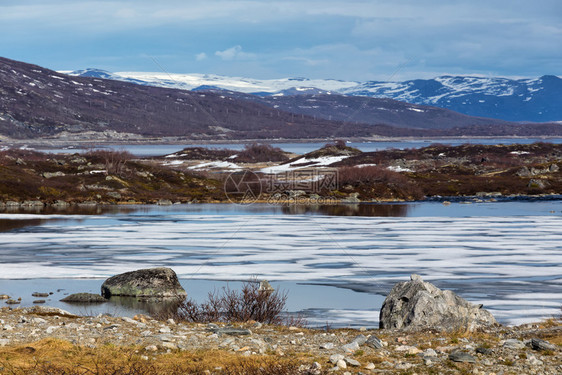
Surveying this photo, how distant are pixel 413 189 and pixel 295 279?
49.8m

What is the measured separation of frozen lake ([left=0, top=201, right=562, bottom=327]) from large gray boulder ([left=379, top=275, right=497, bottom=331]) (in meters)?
1.62

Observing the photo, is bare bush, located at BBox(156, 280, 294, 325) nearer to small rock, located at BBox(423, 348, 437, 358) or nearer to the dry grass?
the dry grass

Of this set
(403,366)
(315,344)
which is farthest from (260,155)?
(403,366)

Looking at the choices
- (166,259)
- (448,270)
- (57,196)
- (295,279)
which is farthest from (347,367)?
(57,196)

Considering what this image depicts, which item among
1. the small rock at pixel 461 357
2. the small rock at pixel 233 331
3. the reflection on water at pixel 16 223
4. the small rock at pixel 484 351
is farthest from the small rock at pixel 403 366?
Result: the reflection on water at pixel 16 223

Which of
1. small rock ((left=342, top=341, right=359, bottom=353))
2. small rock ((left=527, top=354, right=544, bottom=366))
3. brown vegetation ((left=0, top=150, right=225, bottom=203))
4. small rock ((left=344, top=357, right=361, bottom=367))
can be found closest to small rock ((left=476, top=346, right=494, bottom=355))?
small rock ((left=527, top=354, right=544, bottom=366))

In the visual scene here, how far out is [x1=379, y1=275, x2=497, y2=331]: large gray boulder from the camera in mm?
15602

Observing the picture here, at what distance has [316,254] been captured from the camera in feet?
103

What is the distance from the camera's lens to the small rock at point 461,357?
12.0 m

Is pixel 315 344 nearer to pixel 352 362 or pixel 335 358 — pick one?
pixel 335 358

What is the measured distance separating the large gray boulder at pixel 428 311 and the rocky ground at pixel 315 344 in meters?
0.52

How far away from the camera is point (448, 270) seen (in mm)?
26453

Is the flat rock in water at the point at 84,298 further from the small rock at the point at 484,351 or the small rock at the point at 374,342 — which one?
the small rock at the point at 484,351

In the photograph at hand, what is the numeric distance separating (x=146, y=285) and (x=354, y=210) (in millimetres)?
37494
